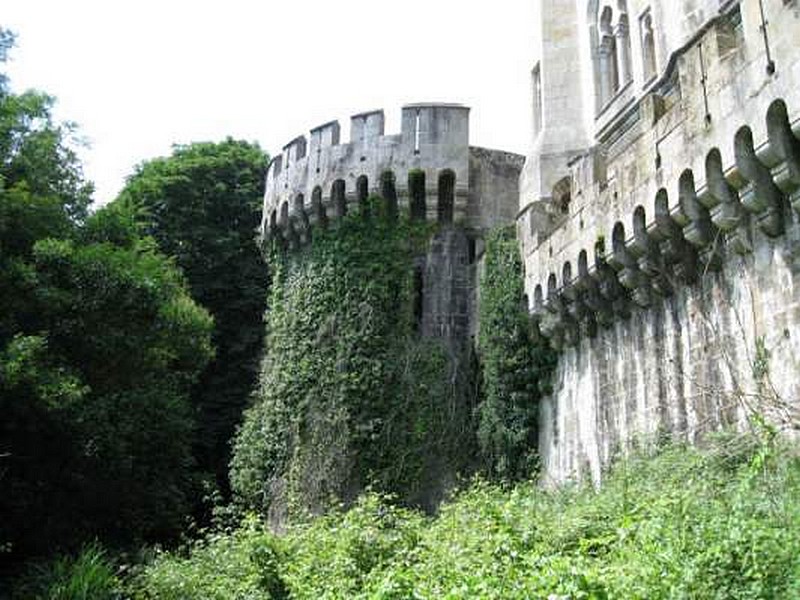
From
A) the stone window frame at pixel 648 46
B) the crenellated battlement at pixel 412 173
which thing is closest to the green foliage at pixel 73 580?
the crenellated battlement at pixel 412 173

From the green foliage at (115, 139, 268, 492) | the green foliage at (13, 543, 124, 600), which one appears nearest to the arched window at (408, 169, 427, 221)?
the green foliage at (115, 139, 268, 492)

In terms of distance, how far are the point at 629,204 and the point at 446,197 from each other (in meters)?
8.12

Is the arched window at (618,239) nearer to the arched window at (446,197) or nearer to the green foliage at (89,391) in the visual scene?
the arched window at (446,197)

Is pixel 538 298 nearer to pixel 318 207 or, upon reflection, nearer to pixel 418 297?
pixel 418 297

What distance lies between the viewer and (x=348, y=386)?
16922 mm

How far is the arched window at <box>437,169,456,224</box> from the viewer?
18812mm

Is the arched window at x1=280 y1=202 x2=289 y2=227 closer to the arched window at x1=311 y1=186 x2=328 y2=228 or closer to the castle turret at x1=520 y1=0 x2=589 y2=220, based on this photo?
the arched window at x1=311 y1=186 x2=328 y2=228

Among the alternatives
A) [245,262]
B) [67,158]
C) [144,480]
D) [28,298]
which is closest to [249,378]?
[245,262]

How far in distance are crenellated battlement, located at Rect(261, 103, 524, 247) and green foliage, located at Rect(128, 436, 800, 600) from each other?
8.08m

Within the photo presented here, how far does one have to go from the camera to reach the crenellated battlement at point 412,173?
1861 cm

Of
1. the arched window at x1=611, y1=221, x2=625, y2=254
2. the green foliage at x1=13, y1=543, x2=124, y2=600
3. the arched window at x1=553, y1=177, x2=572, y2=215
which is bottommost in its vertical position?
the green foliage at x1=13, y1=543, x2=124, y2=600

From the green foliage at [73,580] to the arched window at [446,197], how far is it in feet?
33.8

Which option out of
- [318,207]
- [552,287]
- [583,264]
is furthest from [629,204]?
[318,207]

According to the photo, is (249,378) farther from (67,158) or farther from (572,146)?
(572,146)
